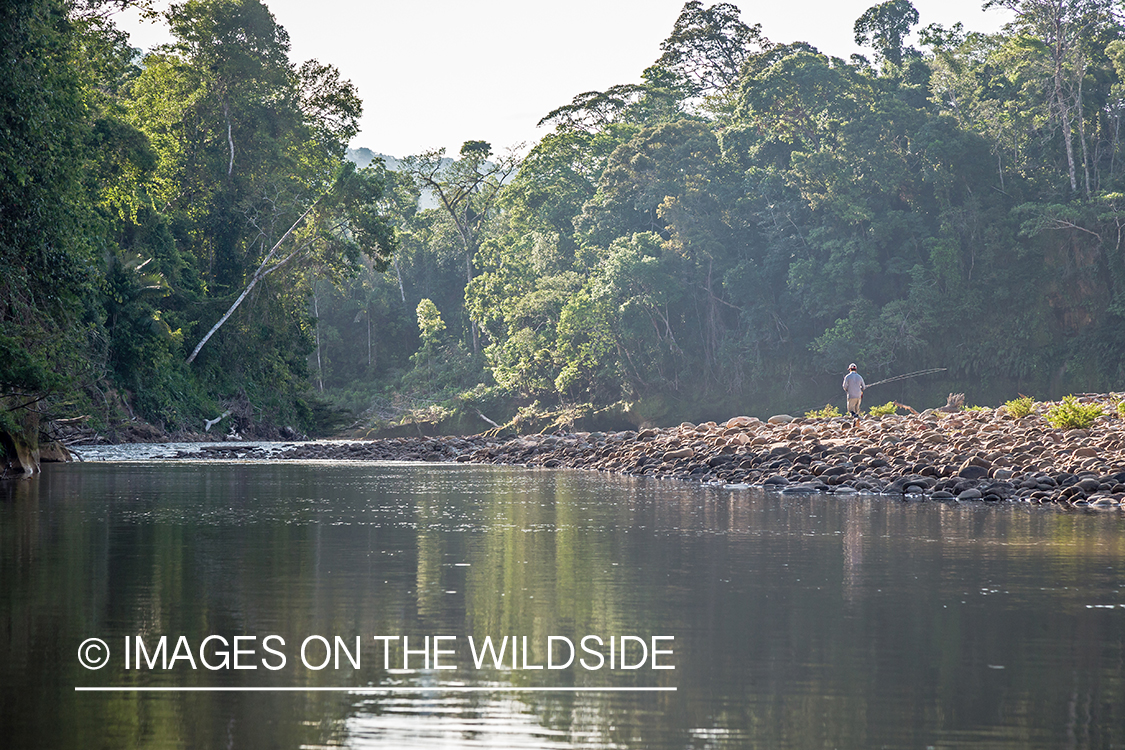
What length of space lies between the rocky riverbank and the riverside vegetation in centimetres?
262

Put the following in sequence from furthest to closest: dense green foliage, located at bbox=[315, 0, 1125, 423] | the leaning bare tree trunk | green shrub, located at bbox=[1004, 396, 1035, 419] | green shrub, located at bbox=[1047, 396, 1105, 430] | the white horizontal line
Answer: dense green foliage, located at bbox=[315, 0, 1125, 423] → the leaning bare tree trunk → green shrub, located at bbox=[1004, 396, 1035, 419] → green shrub, located at bbox=[1047, 396, 1105, 430] → the white horizontal line

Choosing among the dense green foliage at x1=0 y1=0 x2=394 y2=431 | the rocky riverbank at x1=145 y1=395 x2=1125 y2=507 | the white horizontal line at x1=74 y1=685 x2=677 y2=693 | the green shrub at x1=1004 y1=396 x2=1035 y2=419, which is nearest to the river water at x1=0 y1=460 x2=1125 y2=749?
the white horizontal line at x1=74 y1=685 x2=677 y2=693

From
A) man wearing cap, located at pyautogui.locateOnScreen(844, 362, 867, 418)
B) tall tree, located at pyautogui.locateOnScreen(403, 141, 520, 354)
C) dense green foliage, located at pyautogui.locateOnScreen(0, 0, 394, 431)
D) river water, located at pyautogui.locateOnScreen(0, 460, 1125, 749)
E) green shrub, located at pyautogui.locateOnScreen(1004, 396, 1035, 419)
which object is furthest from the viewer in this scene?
tall tree, located at pyautogui.locateOnScreen(403, 141, 520, 354)

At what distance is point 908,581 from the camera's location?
598 cm

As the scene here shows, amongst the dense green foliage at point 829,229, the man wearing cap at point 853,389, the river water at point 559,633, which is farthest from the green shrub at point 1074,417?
the dense green foliage at point 829,229

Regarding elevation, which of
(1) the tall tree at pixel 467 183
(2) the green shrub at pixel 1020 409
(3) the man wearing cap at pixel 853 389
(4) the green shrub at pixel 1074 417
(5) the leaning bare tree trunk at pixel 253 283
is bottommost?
(4) the green shrub at pixel 1074 417

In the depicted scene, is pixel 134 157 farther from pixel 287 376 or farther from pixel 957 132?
pixel 957 132

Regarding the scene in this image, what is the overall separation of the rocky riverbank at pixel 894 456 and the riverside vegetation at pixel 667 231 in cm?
262

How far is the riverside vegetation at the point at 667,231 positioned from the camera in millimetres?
29969

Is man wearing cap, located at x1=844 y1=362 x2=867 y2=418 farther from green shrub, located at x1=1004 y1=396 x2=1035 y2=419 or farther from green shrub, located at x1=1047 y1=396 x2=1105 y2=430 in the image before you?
green shrub, located at x1=1047 y1=396 x2=1105 y2=430

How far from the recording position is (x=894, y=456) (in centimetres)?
1420

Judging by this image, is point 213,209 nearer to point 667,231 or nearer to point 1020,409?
point 667,231

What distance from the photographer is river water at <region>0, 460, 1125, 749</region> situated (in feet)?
10.7

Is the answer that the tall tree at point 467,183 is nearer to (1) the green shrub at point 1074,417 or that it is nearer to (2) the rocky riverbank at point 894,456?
(2) the rocky riverbank at point 894,456
